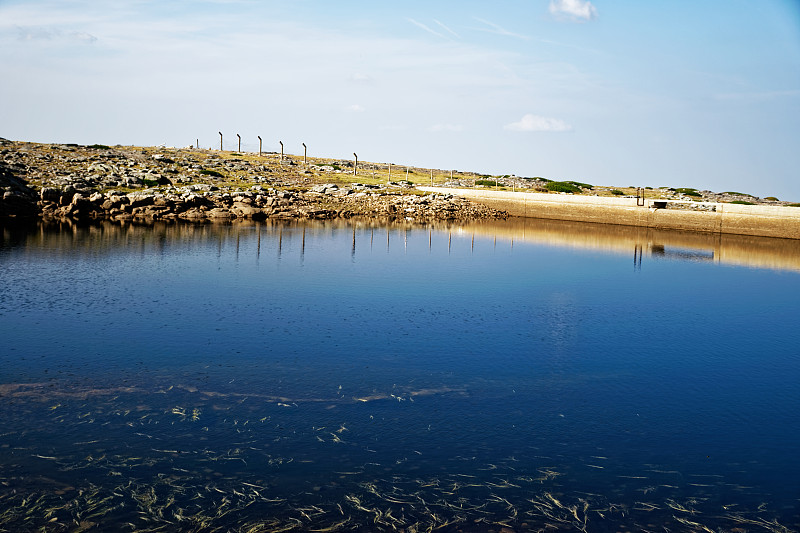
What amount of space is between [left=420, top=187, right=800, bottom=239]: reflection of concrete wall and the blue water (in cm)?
4712

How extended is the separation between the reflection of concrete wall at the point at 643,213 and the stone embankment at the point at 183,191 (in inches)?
141

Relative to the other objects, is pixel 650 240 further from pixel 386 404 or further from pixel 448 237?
pixel 386 404

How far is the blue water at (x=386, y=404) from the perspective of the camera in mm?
16688

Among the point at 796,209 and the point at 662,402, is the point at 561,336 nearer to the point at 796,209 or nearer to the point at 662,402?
the point at 662,402

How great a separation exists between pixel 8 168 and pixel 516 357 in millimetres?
90139

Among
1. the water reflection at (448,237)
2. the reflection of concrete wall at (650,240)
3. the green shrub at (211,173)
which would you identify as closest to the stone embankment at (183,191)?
the green shrub at (211,173)

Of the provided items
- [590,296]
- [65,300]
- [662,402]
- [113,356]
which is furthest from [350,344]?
[590,296]

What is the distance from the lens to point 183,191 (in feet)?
319

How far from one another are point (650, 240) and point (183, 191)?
63.2 m

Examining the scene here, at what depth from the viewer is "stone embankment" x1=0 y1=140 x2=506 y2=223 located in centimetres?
8662

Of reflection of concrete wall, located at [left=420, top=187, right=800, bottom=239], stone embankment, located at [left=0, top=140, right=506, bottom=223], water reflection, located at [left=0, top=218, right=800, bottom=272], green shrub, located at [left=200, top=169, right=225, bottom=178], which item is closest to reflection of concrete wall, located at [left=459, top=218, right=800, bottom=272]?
water reflection, located at [left=0, top=218, right=800, bottom=272]

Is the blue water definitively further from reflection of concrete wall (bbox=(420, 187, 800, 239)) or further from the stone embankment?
reflection of concrete wall (bbox=(420, 187, 800, 239))

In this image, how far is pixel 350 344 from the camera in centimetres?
3009

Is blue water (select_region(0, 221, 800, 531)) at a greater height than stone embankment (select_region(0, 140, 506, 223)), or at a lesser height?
lesser
